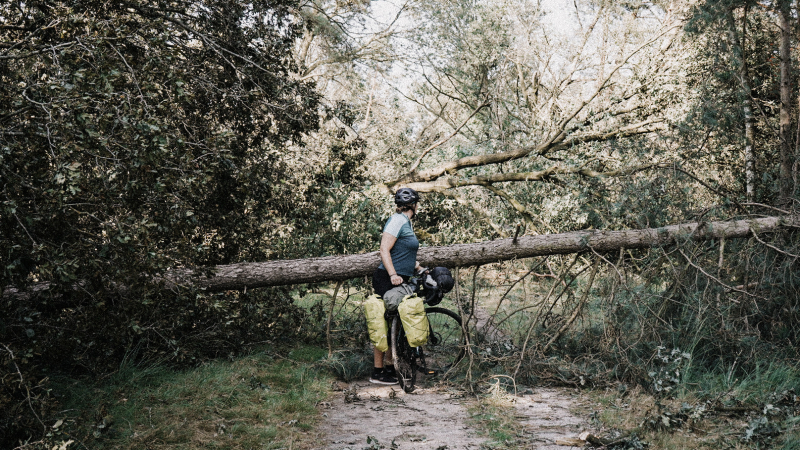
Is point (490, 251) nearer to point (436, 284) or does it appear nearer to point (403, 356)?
point (436, 284)

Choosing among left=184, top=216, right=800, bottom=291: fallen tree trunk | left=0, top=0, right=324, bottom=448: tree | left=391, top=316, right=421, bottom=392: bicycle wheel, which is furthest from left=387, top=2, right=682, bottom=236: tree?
left=0, top=0, right=324, bottom=448: tree

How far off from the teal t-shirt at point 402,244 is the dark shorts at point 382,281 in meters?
0.12

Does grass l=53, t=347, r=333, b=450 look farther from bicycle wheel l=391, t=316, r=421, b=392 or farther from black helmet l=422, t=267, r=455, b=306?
black helmet l=422, t=267, r=455, b=306

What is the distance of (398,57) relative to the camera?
14.0 meters

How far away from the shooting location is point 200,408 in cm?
470

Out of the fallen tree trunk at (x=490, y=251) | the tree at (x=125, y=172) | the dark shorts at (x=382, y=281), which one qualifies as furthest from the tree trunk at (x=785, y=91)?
the tree at (x=125, y=172)

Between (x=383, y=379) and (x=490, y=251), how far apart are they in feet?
6.02

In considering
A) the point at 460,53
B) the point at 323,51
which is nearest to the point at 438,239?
the point at 460,53

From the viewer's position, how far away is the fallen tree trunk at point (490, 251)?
20.7 feet

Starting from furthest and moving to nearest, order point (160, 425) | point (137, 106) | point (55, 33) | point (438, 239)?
1. point (438, 239)
2. point (55, 33)
3. point (160, 425)
4. point (137, 106)

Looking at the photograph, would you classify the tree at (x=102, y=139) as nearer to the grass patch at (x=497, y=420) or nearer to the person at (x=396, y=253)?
the person at (x=396, y=253)

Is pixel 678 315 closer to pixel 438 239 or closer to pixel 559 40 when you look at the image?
pixel 438 239

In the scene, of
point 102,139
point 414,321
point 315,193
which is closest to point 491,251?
point 414,321

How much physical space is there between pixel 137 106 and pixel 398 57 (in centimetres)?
1074
